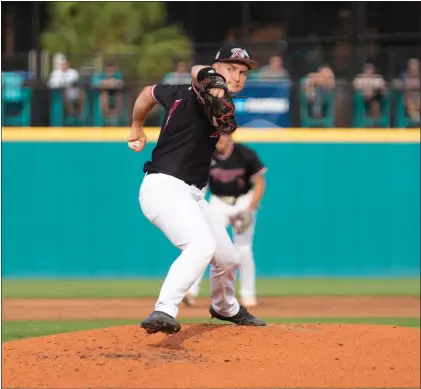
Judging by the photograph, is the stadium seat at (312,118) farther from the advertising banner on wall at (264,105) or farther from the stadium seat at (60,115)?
the stadium seat at (60,115)

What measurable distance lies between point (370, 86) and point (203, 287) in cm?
400

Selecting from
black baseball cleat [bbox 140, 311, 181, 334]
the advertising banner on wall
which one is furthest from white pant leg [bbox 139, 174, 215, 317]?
the advertising banner on wall

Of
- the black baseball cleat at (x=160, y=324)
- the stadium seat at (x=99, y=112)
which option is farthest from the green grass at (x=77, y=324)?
the stadium seat at (x=99, y=112)

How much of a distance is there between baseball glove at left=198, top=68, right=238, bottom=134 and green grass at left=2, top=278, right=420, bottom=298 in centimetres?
761

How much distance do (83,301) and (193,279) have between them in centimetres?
679

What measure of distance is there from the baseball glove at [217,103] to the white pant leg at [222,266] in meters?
0.87

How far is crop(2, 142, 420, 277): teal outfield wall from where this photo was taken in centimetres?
1728

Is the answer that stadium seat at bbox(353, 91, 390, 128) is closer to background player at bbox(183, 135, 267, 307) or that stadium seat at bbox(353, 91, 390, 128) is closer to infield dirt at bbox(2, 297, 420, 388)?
background player at bbox(183, 135, 267, 307)

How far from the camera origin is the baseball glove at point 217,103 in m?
7.06

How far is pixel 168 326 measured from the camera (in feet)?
23.1

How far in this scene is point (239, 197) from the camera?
43.8 feet

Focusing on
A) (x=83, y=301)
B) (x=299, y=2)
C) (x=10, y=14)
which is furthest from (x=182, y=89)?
(x=10, y=14)

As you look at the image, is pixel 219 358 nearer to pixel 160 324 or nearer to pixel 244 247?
pixel 160 324

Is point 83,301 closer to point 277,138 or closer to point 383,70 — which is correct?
point 277,138
